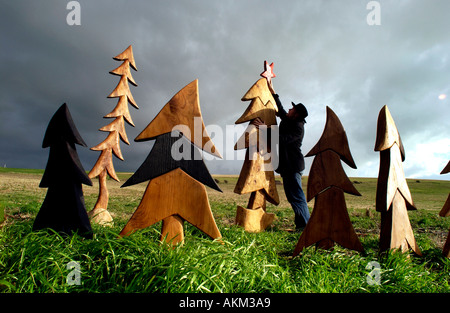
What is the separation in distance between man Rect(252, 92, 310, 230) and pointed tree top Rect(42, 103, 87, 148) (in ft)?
12.8

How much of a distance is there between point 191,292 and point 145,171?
1.70 meters

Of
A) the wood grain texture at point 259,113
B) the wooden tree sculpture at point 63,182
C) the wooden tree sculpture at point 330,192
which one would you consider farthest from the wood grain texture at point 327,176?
the wooden tree sculpture at point 63,182

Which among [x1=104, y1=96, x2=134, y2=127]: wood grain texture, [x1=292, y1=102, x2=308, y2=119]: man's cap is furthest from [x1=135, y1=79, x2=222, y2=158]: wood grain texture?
[x1=104, y1=96, x2=134, y2=127]: wood grain texture

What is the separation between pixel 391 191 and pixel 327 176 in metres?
0.85

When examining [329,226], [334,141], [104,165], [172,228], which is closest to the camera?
[172,228]

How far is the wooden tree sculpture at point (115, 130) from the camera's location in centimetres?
556

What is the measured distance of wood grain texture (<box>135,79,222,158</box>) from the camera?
3.13 metres

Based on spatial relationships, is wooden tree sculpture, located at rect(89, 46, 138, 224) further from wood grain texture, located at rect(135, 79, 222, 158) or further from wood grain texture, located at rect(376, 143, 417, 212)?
wood grain texture, located at rect(376, 143, 417, 212)

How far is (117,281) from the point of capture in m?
2.09

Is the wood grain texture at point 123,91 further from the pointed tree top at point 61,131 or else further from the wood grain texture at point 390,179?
the wood grain texture at point 390,179

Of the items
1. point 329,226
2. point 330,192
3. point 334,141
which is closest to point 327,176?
point 330,192

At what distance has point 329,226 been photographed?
11.2ft

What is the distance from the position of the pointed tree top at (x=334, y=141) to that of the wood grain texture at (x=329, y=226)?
0.54m

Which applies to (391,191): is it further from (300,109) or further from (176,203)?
(176,203)
